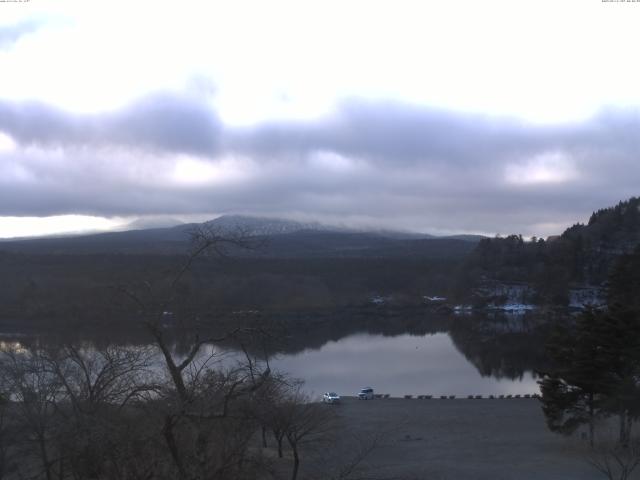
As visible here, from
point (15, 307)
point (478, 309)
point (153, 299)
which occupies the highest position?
point (153, 299)

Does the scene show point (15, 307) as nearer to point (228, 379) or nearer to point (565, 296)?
point (228, 379)

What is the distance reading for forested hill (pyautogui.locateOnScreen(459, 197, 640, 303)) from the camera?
71.3m

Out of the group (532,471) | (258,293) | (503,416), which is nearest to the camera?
(532,471)

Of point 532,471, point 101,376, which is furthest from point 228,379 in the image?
point 532,471

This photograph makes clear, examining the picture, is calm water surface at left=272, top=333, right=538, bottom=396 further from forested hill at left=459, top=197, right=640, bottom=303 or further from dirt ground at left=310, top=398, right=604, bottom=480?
forested hill at left=459, top=197, right=640, bottom=303

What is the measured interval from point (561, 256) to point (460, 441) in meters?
60.8

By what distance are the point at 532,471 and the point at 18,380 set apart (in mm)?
9302

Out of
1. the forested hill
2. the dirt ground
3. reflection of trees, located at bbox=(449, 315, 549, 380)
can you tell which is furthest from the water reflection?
the forested hill

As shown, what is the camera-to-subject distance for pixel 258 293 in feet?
147

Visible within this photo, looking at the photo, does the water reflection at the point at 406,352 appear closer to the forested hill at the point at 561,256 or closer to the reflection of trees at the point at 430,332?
the reflection of trees at the point at 430,332

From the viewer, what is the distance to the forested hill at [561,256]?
71312 millimetres

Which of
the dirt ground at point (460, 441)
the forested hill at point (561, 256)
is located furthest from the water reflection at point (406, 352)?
the forested hill at point (561, 256)

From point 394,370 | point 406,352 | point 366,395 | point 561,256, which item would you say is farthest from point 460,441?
point 561,256

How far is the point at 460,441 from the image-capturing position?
1802cm
